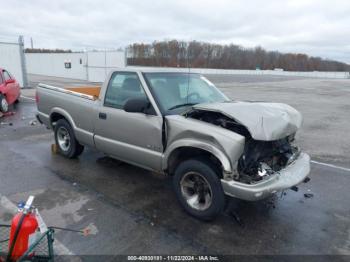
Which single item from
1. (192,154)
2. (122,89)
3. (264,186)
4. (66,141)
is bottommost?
(66,141)

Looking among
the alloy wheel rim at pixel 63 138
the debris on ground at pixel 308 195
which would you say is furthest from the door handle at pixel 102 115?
the debris on ground at pixel 308 195

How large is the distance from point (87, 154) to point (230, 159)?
378 centimetres

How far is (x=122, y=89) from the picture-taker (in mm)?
4609

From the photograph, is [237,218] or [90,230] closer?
[90,230]

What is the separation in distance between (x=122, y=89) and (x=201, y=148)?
185 cm

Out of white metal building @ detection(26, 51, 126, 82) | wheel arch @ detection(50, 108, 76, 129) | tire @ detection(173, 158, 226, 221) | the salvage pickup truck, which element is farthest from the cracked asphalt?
white metal building @ detection(26, 51, 126, 82)

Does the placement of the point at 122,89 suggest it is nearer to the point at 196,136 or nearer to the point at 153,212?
the point at 196,136

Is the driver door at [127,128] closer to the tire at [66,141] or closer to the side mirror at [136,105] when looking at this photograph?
the side mirror at [136,105]

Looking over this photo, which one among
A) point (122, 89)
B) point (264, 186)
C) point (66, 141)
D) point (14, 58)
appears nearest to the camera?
point (264, 186)

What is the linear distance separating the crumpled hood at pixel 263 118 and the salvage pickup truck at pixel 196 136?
0.01 metres

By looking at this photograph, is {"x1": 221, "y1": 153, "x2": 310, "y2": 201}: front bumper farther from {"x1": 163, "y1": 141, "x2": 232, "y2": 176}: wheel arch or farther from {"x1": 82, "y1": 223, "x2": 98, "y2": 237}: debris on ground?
{"x1": 82, "y1": 223, "x2": 98, "y2": 237}: debris on ground

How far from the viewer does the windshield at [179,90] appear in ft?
13.5

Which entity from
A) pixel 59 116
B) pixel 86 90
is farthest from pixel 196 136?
pixel 86 90

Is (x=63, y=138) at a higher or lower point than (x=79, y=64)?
lower
